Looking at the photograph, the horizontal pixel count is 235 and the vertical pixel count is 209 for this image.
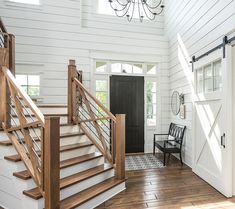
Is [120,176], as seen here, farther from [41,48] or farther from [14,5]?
[14,5]

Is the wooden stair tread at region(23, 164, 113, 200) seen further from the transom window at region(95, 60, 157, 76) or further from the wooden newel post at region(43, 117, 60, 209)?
the transom window at region(95, 60, 157, 76)

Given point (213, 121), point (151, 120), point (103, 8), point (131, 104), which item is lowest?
point (151, 120)

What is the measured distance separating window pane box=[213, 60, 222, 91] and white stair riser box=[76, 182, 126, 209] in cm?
226

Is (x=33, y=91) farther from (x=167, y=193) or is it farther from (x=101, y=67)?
(x=167, y=193)

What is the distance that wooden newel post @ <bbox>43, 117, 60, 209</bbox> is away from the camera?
2073 mm

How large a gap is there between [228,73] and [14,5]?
16.1 feet

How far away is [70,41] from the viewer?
17.1 ft

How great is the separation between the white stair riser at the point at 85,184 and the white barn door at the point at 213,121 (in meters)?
1.74

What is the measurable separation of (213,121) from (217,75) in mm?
786

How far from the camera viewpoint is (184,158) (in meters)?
4.84

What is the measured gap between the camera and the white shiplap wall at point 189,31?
326cm

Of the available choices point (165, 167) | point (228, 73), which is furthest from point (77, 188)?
point (228, 73)

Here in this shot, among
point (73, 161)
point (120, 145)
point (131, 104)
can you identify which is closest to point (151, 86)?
point (131, 104)

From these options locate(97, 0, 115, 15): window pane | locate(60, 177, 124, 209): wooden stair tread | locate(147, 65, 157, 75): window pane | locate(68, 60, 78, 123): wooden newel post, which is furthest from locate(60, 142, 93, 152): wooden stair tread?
locate(97, 0, 115, 15): window pane
